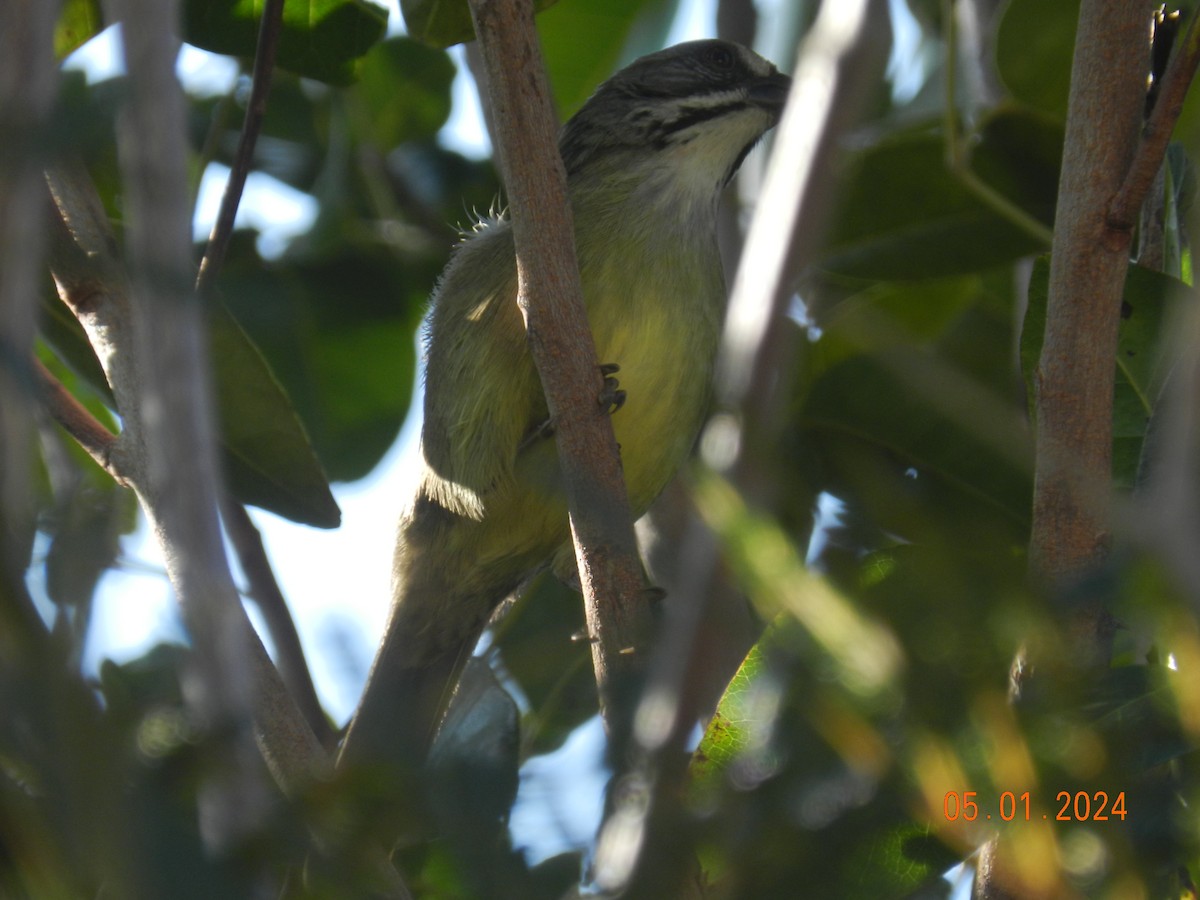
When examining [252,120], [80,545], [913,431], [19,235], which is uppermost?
[19,235]

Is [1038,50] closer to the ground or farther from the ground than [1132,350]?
farther from the ground

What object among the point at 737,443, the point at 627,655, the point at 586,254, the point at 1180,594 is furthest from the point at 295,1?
the point at 1180,594

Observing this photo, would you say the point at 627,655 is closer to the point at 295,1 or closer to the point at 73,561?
the point at 73,561

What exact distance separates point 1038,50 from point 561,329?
153 cm

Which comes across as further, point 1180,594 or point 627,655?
point 627,655

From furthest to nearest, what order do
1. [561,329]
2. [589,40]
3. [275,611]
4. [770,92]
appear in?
[589,40]
[770,92]
[275,611]
[561,329]

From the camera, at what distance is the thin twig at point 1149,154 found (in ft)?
6.74

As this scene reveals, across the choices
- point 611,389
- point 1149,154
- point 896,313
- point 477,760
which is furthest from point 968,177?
point 477,760

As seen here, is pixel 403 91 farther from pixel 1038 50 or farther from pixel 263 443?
pixel 1038 50

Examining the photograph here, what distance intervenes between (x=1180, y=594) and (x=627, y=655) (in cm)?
139

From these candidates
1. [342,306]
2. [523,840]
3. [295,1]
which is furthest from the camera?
[342,306]

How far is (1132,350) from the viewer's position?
263 cm

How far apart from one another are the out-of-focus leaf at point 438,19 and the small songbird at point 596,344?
637 millimetres

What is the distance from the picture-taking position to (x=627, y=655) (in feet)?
7.98
